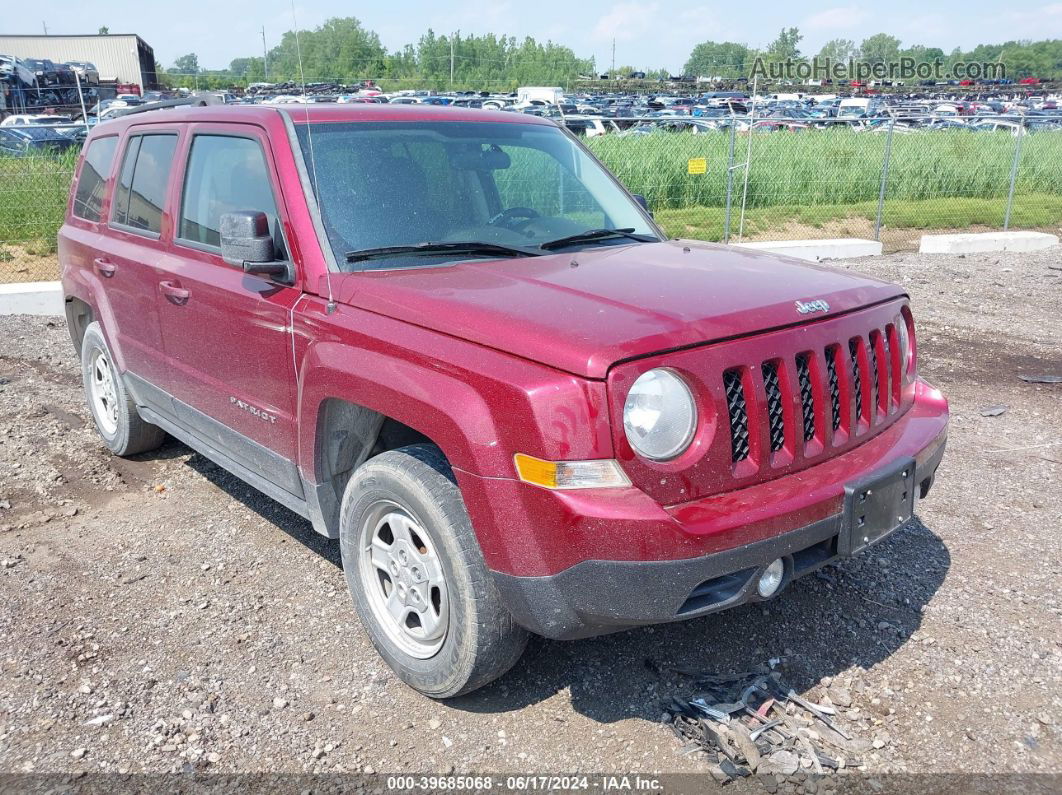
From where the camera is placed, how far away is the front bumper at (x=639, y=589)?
8.39 ft

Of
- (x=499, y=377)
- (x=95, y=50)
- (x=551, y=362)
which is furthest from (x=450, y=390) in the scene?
(x=95, y=50)

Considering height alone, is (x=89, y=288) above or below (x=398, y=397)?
below

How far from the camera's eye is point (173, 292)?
418 cm

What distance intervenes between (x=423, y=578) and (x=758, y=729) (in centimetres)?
122

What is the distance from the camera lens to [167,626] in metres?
3.74

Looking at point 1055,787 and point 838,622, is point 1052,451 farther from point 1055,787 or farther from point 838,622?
point 1055,787

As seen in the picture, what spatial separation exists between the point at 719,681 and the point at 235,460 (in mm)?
2322

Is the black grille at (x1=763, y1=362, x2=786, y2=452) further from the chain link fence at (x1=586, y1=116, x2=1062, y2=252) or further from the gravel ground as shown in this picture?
the chain link fence at (x1=586, y1=116, x2=1062, y2=252)

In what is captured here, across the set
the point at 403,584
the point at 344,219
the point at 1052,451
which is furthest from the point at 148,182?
the point at 1052,451

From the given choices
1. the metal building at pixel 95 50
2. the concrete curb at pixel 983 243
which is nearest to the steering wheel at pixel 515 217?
the concrete curb at pixel 983 243

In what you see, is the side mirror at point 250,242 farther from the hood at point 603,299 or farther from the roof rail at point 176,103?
the roof rail at point 176,103

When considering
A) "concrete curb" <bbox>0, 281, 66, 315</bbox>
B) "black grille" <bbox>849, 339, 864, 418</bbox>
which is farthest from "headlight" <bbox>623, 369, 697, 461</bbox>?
"concrete curb" <bbox>0, 281, 66, 315</bbox>

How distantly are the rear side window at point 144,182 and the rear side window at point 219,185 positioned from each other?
277 millimetres

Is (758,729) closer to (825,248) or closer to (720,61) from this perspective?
(825,248)
